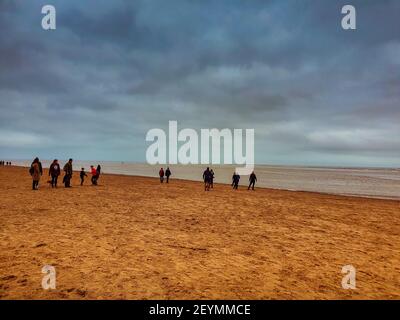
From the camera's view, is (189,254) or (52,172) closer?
(189,254)

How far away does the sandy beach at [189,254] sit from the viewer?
20.2ft

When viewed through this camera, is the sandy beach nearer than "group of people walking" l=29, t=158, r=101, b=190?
Yes

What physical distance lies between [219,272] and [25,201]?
14118mm

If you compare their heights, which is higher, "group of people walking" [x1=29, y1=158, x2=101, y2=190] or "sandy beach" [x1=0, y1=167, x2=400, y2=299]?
"group of people walking" [x1=29, y1=158, x2=101, y2=190]

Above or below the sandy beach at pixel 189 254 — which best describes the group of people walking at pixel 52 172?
above

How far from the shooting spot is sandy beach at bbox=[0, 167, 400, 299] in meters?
6.16

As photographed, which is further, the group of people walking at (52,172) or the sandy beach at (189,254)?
the group of people walking at (52,172)

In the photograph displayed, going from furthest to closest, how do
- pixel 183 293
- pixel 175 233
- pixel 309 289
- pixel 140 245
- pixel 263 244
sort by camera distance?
pixel 175 233
pixel 263 244
pixel 140 245
pixel 309 289
pixel 183 293

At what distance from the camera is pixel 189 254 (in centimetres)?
841

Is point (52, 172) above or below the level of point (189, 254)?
above
